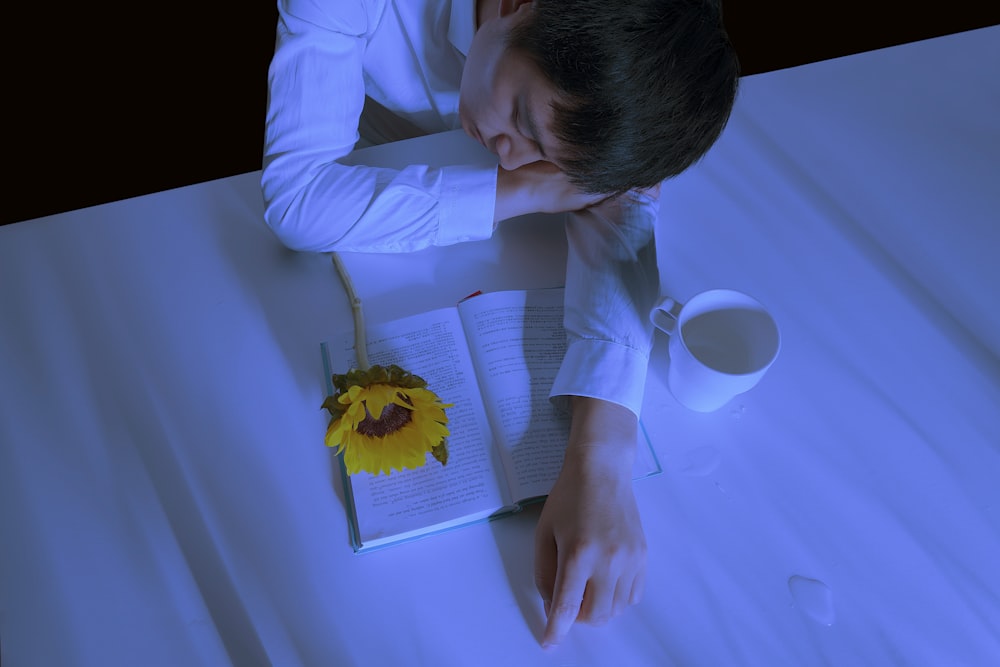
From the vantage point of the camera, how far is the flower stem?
0.72m

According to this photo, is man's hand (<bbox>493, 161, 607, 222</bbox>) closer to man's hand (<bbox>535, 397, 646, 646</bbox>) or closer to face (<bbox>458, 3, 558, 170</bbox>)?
face (<bbox>458, 3, 558, 170</bbox>)

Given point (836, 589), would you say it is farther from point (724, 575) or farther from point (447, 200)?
point (447, 200)

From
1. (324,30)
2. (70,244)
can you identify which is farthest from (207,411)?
(324,30)

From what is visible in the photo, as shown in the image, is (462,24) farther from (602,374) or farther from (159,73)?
(159,73)

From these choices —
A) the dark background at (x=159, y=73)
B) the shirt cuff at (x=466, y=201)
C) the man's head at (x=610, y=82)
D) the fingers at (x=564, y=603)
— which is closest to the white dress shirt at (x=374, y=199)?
the shirt cuff at (x=466, y=201)

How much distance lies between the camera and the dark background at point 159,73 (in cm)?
150

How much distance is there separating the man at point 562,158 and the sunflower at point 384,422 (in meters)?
0.14

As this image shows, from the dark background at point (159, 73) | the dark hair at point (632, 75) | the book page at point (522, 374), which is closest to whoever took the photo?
the dark hair at point (632, 75)

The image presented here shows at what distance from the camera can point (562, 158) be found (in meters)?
0.68

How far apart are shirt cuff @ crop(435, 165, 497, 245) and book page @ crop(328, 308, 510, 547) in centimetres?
10

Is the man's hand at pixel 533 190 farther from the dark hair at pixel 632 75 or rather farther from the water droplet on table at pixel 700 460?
the water droplet on table at pixel 700 460

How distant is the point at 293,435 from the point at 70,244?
0.38m

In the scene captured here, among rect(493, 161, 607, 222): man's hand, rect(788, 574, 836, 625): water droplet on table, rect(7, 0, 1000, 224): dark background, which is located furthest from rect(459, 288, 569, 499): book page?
rect(7, 0, 1000, 224): dark background

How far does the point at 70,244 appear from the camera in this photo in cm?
81
